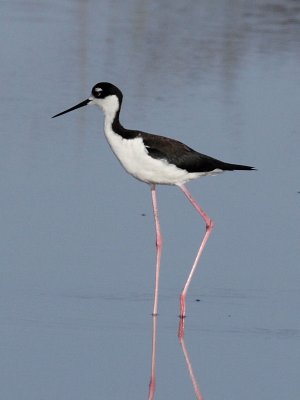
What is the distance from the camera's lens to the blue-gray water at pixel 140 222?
5.35m

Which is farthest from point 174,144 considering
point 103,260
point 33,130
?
point 33,130

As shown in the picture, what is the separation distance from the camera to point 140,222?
7.39 metres

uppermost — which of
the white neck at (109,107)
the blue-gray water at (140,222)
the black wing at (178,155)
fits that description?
the white neck at (109,107)

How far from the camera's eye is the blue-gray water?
5.35m

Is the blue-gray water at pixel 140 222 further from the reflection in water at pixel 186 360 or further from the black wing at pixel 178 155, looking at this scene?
the black wing at pixel 178 155

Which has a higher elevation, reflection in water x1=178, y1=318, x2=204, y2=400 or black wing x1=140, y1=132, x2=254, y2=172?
black wing x1=140, y1=132, x2=254, y2=172

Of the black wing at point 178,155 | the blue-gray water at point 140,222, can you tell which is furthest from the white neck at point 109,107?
the blue-gray water at point 140,222

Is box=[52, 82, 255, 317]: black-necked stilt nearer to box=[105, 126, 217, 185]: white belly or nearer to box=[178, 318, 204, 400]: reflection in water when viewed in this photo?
box=[105, 126, 217, 185]: white belly

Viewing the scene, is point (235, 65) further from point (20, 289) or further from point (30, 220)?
point (20, 289)

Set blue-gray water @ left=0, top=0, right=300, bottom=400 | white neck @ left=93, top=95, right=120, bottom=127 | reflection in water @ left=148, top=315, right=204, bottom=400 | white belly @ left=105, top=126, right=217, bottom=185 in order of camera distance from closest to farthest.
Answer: reflection in water @ left=148, top=315, right=204, bottom=400
blue-gray water @ left=0, top=0, right=300, bottom=400
white belly @ left=105, top=126, right=217, bottom=185
white neck @ left=93, top=95, right=120, bottom=127

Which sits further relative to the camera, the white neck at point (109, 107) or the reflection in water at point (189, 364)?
the white neck at point (109, 107)

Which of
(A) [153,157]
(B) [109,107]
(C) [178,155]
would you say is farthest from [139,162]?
(B) [109,107]

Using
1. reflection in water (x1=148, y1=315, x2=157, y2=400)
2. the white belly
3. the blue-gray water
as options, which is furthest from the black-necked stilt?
reflection in water (x1=148, y1=315, x2=157, y2=400)

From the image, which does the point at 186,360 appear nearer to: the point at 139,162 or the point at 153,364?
the point at 153,364
